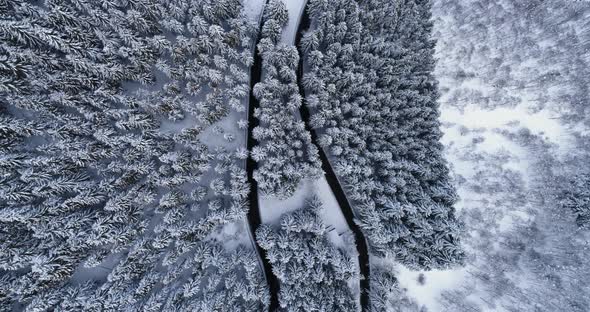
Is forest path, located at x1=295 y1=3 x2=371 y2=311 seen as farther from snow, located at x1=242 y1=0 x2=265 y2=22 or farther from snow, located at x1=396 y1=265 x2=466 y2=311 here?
snow, located at x1=242 y1=0 x2=265 y2=22

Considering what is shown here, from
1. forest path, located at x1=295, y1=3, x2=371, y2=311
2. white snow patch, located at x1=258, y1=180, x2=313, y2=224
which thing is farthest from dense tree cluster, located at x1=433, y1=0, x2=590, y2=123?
white snow patch, located at x1=258, y1=180, x2=313, y2=224

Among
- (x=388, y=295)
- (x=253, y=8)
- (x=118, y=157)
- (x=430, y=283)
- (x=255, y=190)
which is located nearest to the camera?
(x=118, y=157)

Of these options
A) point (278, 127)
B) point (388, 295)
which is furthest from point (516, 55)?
point (388, 295)

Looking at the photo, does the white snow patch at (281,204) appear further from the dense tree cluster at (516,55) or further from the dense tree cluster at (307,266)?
the dense tree cluster at (516,55)

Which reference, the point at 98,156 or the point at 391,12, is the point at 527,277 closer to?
the point at 391,12

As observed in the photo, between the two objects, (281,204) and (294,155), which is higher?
(294,155)

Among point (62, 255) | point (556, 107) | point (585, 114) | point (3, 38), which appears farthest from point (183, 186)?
point (585, 114)

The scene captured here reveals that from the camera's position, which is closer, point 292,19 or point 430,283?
point 430,283

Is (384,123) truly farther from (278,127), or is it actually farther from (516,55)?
(516,55)
